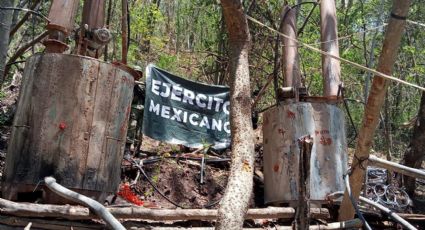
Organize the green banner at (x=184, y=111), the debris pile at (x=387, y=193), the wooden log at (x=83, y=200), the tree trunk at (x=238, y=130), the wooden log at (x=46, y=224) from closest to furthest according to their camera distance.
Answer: the tree trunk at (x=238, y=130), the wooden log at (x=83, y=200), the wooden log at (x=46, y=224), the green banner at (x=184, y=111), the debris pile at (x=387, y=193)

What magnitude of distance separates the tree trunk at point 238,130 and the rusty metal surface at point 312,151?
2.02 meters

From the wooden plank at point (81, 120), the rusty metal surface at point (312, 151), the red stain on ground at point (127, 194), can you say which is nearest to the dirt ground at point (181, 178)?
the red stain on ground at point (127, 194)

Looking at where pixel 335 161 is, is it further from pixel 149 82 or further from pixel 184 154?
pixel 149 82

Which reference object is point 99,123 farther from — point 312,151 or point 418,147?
point 418,147

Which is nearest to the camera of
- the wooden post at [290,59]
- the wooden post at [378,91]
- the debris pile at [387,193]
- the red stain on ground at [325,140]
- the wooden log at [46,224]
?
the wooden post at [378,91]

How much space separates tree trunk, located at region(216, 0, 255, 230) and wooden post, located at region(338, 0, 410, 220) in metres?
1.34

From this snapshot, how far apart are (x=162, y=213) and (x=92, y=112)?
1.32 meters

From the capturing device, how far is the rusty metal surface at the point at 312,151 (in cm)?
635

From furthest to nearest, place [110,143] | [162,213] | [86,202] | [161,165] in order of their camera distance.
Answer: [161,165]
[110,143]
[162,213]
[86,202]

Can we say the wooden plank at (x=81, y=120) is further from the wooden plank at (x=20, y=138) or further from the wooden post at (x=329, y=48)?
the wooden post at (x=329, y=48)

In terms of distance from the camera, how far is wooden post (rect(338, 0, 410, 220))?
4672 mm

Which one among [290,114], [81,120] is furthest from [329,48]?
[81,120]

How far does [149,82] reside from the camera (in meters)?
8.35

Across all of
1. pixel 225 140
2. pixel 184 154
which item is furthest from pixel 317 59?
pixel 184 154
